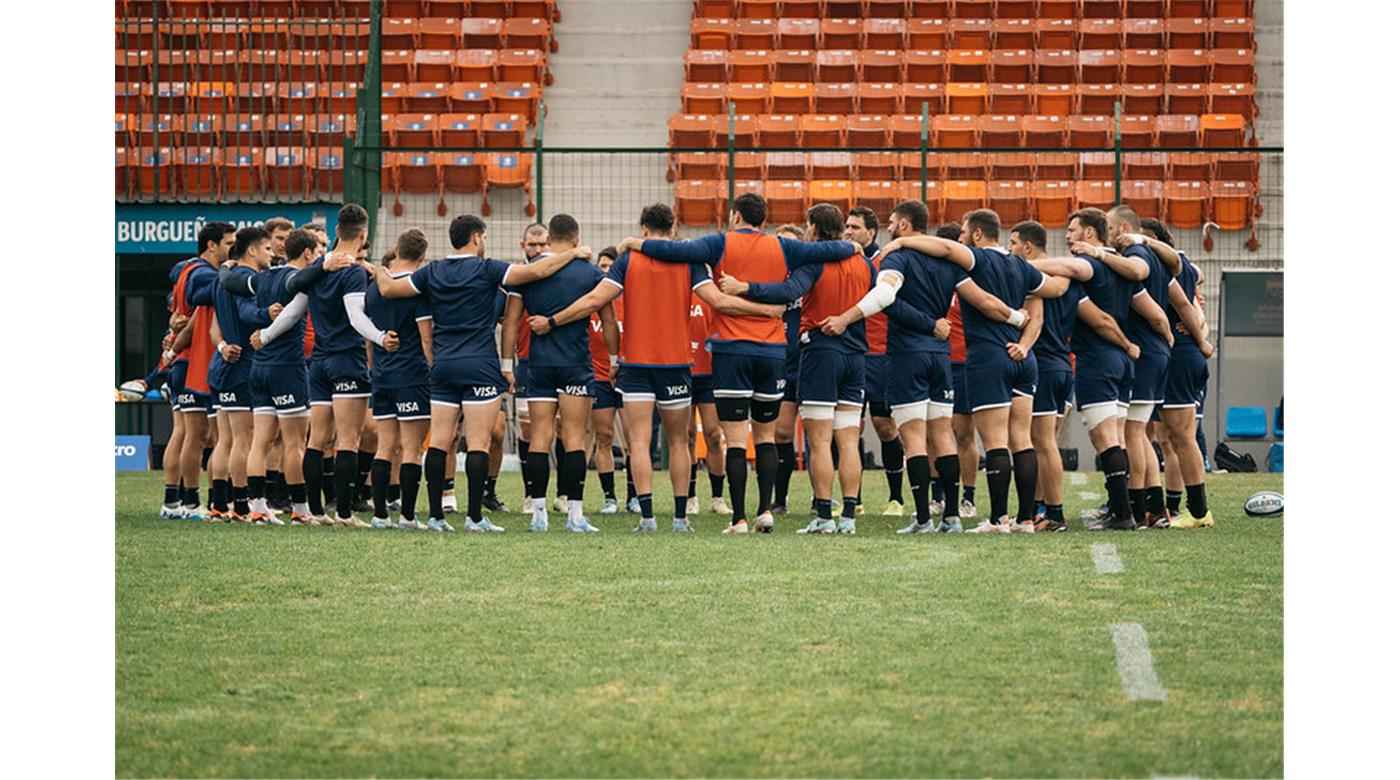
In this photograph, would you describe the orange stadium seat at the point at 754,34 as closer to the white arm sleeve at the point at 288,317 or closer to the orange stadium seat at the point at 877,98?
the orange stadium seat at the point at 877,98

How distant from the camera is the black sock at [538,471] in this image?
11.2m

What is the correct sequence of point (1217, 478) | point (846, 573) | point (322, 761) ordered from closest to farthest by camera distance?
point (322, 761)
point (846, 573)
point (1217, 478)

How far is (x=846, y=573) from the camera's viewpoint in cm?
885

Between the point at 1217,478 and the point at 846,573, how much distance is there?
10127 mm

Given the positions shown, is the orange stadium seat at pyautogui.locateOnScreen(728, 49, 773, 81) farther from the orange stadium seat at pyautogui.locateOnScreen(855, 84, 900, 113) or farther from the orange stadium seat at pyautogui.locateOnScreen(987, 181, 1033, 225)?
the orange stadium seat at pyautogui.locateOnScreen(987, 181, 1033, 225)

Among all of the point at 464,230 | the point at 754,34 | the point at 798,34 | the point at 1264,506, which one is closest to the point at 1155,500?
the point at 1264,506

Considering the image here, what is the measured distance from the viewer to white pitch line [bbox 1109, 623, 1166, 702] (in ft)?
19.0

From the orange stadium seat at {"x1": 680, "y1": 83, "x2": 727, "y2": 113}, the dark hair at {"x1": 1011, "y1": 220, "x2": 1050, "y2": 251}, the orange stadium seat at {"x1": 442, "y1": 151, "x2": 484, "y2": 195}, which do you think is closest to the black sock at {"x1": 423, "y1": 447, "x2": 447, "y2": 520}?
the dark hair at {"x1": 1011, "y1": 220, "x2": 1050, "y2": 251}

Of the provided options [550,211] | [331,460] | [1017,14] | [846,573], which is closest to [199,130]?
[550,211]

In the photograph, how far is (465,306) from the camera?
10.8 metres

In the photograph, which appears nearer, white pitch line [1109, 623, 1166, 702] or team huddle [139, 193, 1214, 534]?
white pitch line [1109, 623, 1166, 702]

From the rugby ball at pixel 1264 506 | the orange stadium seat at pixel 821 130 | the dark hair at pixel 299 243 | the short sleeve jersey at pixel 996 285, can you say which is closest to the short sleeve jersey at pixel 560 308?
the dark hair at pixel 299 243

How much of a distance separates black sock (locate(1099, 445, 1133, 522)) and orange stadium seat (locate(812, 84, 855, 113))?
40.9 feet
